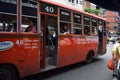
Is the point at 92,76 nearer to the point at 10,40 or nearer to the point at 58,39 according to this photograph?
the point at 58,39

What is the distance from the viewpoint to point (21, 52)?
24.6ft

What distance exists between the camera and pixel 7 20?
23.3ft

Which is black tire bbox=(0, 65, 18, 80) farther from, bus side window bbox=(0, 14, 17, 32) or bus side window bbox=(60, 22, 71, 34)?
bus side window bbox=(60, 22, 71, 34)

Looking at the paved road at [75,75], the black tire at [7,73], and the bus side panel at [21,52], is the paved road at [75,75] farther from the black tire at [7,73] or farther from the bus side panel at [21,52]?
the black tire at [7,73]

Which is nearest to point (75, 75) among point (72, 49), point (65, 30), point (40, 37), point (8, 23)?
point (72, 49)

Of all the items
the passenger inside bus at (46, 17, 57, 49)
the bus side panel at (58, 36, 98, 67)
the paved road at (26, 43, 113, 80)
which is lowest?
the paved road at (26, 43, 113, 80)

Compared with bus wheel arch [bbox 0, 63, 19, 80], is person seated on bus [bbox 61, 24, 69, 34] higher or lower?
higher

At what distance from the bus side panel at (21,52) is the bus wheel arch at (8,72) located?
0.41 feet

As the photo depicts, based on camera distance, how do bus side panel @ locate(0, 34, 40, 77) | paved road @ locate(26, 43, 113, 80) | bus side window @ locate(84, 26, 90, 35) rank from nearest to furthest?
bus side panel @ locate(0, 34, 40, 77)
paved road @ locate(26, 43, 113, 80)
bus side window @ locate(84, 26, 90, 35)

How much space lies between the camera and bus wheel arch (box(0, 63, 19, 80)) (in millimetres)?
7090

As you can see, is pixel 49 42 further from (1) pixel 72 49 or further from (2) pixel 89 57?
(2) pixel 89 57

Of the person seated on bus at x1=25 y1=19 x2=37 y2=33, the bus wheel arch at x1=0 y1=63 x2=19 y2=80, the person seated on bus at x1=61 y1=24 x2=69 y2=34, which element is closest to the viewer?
the bus wheel arch at x1=0 y1=63 x2=19 y2=80

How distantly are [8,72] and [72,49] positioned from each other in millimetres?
4031

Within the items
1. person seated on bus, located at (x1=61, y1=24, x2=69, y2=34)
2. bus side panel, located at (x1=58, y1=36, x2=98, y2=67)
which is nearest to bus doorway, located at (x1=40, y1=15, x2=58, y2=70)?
bus side panel, located at (x1=58, y1=36, x2=98, y2=67)
